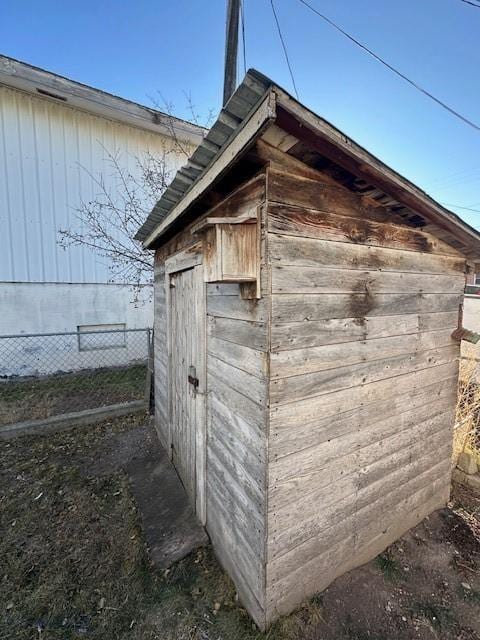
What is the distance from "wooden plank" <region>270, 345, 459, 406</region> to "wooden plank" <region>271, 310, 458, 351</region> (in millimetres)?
178

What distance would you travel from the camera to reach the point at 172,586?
1968mm

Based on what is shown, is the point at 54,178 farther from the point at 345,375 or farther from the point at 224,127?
the point at 345,375

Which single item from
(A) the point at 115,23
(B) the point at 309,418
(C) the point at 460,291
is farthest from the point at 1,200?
(C) the point at 460,291

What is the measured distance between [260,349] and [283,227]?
63cm

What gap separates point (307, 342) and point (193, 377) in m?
1.26

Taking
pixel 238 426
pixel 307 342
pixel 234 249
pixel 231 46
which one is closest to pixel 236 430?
pixel 238 426

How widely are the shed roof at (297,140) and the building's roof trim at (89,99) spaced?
17.1 ft

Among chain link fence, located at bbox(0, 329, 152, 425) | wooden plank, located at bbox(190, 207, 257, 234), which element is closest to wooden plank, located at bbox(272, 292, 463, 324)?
wooden plank, located at bbox(190, 207, 257, 234)

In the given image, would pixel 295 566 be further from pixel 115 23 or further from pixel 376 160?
pixel 115 23

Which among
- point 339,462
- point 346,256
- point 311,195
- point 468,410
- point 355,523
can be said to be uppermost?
point 311,195

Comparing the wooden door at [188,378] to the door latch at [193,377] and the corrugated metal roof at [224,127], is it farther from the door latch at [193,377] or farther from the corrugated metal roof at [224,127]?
the corrugated metal roof at [224,127]

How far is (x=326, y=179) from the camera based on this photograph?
1.59 metres

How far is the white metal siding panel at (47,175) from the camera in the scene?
18.4 feet

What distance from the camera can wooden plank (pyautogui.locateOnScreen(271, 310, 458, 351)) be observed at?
4.78ft
